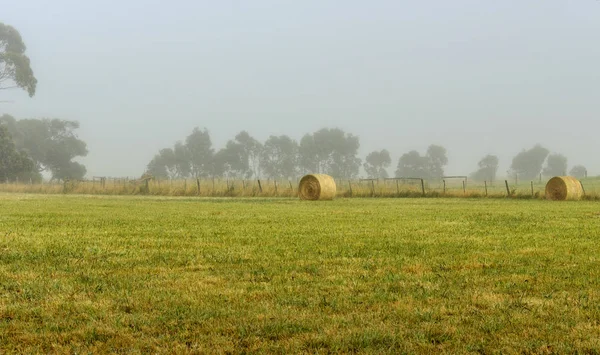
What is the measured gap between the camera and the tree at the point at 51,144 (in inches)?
3875

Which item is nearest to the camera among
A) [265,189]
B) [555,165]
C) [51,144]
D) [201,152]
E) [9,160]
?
[265,189]

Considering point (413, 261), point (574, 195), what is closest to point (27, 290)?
point (413, 261)

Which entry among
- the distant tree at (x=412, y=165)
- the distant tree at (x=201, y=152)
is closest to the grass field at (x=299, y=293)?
the distant tree at (x=201, y=152)

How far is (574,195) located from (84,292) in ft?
107

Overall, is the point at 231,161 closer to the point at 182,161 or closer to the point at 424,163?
the point at 182,161

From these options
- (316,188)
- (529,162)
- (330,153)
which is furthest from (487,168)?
(316,188)

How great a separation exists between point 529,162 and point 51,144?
433 ft

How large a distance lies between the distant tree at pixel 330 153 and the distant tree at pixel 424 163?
2047 centimetres

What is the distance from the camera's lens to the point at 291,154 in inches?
5837

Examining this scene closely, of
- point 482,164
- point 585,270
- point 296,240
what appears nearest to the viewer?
point 585,270

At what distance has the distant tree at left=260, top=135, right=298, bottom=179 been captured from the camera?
478ft

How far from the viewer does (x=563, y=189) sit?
33.0 m

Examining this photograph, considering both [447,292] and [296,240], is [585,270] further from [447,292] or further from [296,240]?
[296,240]

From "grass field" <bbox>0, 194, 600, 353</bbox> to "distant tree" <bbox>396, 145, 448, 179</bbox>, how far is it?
14981 centimetres
